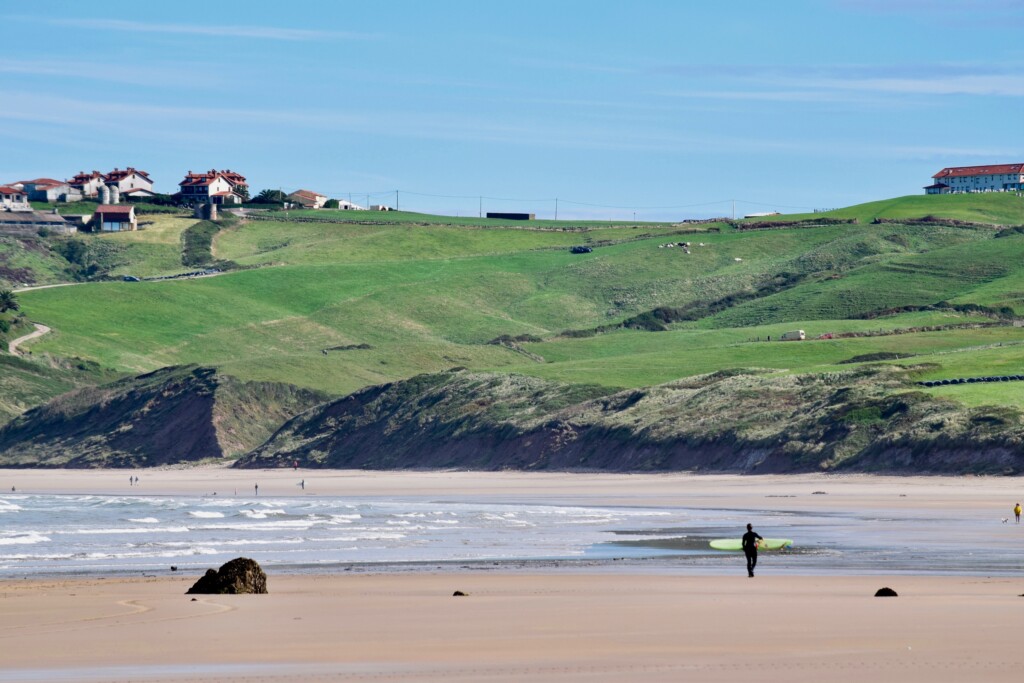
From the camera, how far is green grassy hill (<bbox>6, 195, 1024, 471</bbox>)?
118000 mm

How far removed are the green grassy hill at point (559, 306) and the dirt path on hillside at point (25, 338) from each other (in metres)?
1.20

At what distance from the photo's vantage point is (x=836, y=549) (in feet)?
126

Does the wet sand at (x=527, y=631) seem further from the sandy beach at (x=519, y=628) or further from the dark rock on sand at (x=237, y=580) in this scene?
the dark rock on sand at (x=237, y=580)

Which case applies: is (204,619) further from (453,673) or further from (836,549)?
(836,549)

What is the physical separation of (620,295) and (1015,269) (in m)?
40.4

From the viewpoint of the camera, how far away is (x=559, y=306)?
170875mm

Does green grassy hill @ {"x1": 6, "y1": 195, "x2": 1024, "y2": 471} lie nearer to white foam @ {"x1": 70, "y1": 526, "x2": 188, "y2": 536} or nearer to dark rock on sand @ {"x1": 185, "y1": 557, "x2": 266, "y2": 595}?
white foam @ {"x1": 70, "y1": 526, "x2": 188, "y2": 536}

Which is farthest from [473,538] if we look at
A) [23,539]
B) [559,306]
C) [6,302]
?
[559,306]

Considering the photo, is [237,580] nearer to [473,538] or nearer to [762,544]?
[762,544]

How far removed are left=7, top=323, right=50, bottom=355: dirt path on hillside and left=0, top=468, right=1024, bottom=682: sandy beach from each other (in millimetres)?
106395

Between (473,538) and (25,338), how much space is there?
103372 mm

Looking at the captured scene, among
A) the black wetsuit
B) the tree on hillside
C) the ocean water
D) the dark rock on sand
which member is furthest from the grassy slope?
the dark rock on sand

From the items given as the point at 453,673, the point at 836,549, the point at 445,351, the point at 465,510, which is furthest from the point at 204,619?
the point at 445,351

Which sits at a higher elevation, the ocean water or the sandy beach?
the sandy beach
